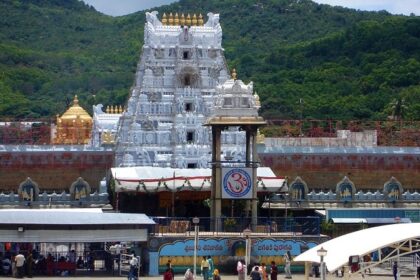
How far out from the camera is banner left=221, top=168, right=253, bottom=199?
5356 cm

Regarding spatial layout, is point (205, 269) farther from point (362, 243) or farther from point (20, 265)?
point (362, 243)

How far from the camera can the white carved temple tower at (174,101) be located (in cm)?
7131

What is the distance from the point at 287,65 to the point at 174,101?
84118 millimetres

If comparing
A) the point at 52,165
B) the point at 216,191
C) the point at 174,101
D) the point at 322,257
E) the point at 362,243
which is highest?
the point at 174,101

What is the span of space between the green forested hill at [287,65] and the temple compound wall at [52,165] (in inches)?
1847

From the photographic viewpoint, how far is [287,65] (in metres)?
156

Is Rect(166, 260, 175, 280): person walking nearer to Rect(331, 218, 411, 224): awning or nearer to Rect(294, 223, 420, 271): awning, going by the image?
Rect(294, 223, 420, 271): awning

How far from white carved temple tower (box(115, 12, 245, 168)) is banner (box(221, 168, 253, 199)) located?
16921 mm

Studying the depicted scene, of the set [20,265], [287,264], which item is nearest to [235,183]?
[287,264]

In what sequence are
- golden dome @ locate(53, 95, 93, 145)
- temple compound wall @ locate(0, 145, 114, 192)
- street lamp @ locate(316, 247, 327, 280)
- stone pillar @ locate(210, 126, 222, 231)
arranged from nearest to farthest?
street lamp @ locate(316, 247, 327, 280) → stone pillar @ locate(210, 126, 222, 231) → temple compound wall @ locate(0, 145, 114, 192) → golden dome @ locate(53, 95, 93, 145)

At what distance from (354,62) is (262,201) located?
294 feet

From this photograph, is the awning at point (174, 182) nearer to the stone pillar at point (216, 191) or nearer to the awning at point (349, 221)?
the awning at point (349, 221)

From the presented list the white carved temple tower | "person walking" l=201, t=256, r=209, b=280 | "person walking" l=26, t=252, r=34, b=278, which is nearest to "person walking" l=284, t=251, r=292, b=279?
"person walking" l=201, t=256, r=209, b=280

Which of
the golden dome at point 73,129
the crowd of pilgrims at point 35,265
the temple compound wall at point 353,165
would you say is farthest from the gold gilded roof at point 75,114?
the crowd of pilgrims at point 35,265
